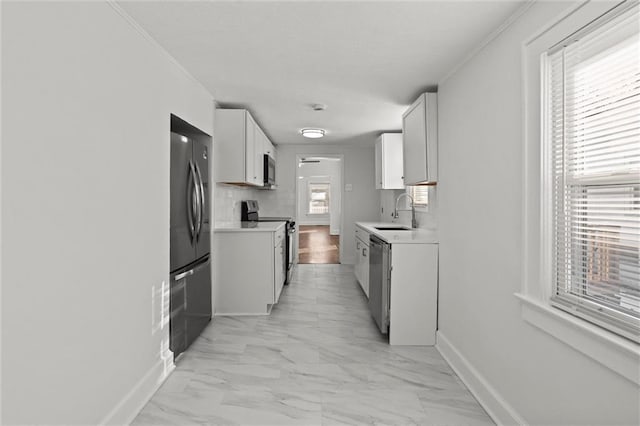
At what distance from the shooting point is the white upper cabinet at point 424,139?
3.13 meters

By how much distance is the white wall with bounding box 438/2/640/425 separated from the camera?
1.47 m

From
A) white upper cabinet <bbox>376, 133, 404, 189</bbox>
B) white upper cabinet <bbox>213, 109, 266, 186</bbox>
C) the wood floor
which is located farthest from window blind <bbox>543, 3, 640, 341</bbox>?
the wood floor

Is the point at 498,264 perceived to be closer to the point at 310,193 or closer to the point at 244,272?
the point at 244,272

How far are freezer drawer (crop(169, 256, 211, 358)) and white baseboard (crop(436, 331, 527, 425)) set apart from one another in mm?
2054

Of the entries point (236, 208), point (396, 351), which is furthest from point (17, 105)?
point (236, 208)

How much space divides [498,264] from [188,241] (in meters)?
2.24

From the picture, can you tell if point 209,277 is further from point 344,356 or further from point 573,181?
point 573,181

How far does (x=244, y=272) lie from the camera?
12.4 feet

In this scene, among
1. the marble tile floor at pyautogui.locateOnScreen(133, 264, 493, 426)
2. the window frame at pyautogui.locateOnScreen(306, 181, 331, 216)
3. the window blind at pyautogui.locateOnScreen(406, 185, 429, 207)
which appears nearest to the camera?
the marble tile floor at pyautogui.locateOnScreen(133, 264, 493, 426)

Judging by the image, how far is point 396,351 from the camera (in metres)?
2.96

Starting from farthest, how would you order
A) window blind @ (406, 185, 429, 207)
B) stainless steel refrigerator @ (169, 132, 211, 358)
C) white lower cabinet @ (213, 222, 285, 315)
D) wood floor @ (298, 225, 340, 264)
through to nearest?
wood floor @ (298, 225, 340, 264) < window blind @ (406, 185, 429, 207) < white lower cabinet @ (213, 222, 285, 315) < stainless steel refrigerator @ (169, 132, 211, 358)

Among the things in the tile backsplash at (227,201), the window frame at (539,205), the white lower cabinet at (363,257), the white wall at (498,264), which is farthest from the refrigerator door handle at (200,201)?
the window frame at (539,205)

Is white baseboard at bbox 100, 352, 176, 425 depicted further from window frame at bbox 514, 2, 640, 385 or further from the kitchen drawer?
the kitchen drawer

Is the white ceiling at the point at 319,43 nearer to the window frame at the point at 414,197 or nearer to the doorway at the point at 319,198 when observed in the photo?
the window frame at the point at 414,197
